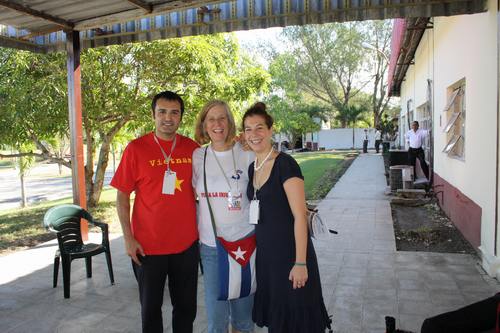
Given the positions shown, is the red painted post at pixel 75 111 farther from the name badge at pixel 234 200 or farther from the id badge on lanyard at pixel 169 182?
the name badge at pixel 234 200

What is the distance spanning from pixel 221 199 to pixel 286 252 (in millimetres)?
521

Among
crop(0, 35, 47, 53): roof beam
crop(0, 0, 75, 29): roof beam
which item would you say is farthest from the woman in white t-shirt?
crop(0, 35, 47, 53): roof beam

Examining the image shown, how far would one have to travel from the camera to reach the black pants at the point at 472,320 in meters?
2.12

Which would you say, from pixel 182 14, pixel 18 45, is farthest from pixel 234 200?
pixel 18 45

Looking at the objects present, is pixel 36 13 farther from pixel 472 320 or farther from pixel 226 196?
pixel 472 320

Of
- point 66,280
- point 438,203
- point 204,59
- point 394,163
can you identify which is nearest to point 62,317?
point 66,280

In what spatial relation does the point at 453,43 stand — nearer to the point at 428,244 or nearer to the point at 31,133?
the point at 428,244

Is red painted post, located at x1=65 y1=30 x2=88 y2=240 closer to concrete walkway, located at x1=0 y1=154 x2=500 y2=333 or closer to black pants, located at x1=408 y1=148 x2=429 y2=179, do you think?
concrete walkway, located at x1=0 y1=154 x2=500 y2=333

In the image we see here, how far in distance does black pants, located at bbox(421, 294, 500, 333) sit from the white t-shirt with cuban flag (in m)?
1.17

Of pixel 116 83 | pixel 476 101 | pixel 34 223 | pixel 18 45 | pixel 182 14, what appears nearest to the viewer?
pixel 476 101

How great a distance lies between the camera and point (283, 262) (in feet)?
8.25

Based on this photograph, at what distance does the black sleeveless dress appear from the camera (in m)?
2.48

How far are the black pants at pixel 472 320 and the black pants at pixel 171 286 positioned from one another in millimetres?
1539

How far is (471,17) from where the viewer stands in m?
5.84
